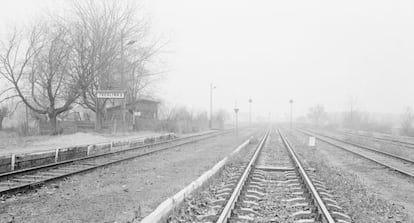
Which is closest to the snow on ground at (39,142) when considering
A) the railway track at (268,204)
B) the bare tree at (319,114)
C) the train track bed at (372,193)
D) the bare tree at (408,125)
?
the railway track at (268,204)

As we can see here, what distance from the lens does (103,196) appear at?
292 inches

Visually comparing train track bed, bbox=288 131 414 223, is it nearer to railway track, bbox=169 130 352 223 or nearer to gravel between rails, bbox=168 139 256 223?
railway track, bbox=169 130 352 223

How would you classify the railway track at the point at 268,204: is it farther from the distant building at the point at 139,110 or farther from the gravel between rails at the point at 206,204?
the distant building at the point at 139,110

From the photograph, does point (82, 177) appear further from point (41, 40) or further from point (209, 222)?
point (41, 40)

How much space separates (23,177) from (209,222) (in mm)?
6986

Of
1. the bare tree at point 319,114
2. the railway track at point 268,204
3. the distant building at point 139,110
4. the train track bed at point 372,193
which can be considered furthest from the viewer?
the bare tree at point 319,114

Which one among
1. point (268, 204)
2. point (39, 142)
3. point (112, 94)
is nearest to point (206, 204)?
point (268, 204)

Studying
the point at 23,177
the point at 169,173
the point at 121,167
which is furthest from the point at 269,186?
the point at 23,177

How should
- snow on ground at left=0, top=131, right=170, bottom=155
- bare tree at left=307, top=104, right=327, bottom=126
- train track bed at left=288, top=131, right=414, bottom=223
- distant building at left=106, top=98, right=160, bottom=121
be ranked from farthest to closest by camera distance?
bare tree at left=307, top=104, right=327, bottom=126, distant building at left=106, top=98, right=160, bottom=121, snow on ground at left=0, top=131, right=170, bottom=155, train track bed at left=288, top=131, right=414, bottom=223

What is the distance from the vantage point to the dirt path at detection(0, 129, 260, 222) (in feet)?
19.2

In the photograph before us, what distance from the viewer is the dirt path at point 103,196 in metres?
5.85

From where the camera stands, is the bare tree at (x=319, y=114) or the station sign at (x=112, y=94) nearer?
the station sign at (x=112, y=94)

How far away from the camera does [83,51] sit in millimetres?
29281

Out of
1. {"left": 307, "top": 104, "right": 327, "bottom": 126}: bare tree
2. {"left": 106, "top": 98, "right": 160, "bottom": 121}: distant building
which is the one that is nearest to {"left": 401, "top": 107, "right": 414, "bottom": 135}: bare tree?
{"left": 106, "top": 98, "right": 160, "bottom": 121}: distant building
